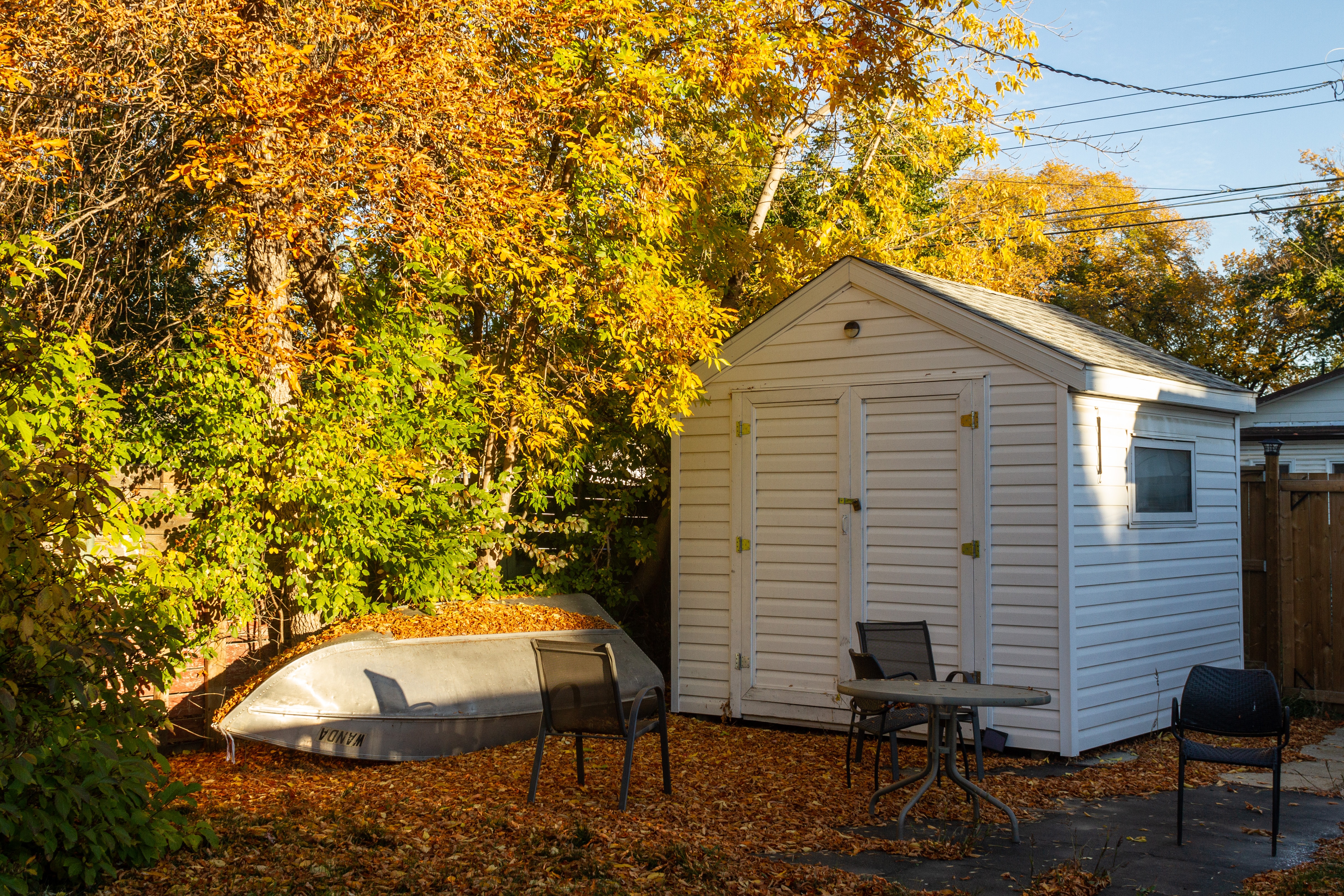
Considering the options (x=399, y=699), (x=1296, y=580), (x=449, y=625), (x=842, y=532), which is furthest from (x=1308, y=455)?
(x=399, y=699)

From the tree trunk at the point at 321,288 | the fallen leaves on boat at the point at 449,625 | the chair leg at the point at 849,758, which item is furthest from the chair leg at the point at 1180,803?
the tree trunk at the point at 321,288

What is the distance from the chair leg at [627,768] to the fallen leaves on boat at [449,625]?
234 centimetres

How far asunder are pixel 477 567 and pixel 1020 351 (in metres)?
4.51

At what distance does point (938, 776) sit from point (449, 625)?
3676mm

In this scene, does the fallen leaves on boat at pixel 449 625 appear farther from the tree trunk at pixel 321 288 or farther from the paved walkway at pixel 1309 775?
the paved walkway at pixel 1309 775

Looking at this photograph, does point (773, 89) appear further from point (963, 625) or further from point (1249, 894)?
point (1249, 894)

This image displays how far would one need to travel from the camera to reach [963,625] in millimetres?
7594

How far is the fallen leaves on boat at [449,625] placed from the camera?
7.19 m

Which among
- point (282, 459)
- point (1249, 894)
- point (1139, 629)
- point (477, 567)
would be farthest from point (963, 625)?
point (282, 459)

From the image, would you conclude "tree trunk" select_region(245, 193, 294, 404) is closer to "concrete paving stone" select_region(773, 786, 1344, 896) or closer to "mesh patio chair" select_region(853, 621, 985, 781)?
"mesh patio chair" select_region(853, 621, 985, 781)

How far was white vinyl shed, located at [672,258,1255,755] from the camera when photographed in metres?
7.38

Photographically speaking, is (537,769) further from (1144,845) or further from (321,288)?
(321,288)

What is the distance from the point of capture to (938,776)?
577cm

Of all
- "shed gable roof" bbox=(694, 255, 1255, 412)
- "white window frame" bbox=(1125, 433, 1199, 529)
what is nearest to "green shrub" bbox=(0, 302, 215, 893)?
"shed gable roof" bbox=(694, 255, 1255, 412)
